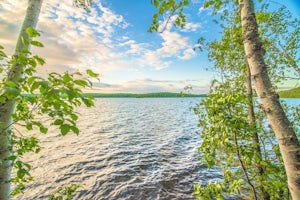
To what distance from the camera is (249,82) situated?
176 inches

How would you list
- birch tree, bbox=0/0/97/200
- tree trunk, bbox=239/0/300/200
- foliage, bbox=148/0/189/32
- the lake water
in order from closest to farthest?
birch tree, bbox=0/0/97/200 < tree trunk, bbox=239/0/300/200 < foliage, bbox=148/0/189/32 < the lake water

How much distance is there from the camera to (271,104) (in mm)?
1347

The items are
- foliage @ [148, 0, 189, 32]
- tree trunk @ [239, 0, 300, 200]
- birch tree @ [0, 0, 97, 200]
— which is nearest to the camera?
birch tree @ [0, 0, 97, 200]

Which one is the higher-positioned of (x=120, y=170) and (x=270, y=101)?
(x=270, y=101)

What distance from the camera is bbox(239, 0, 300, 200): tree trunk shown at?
124 cm

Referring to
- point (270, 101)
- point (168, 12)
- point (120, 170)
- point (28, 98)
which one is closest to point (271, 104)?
point (270, 101)

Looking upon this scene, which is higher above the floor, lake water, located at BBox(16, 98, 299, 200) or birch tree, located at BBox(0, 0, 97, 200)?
birch tree, located at BBox(0, 0, 97, 200)

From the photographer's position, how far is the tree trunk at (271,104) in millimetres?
1235

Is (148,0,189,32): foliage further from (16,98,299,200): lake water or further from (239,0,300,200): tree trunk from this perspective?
(16,98,299,200): lake water

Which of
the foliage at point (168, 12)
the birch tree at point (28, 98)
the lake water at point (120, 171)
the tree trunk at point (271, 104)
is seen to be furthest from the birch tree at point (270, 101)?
the lake water at point (120, 171)

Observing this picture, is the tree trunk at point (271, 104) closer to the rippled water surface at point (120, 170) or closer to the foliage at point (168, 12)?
the foliage at point (168, 12)

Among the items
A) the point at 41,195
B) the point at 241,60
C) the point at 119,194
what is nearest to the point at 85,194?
the point at 119,194

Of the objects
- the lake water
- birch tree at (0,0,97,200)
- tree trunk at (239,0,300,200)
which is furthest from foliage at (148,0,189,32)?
the lake water

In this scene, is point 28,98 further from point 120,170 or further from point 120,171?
point 120,170
